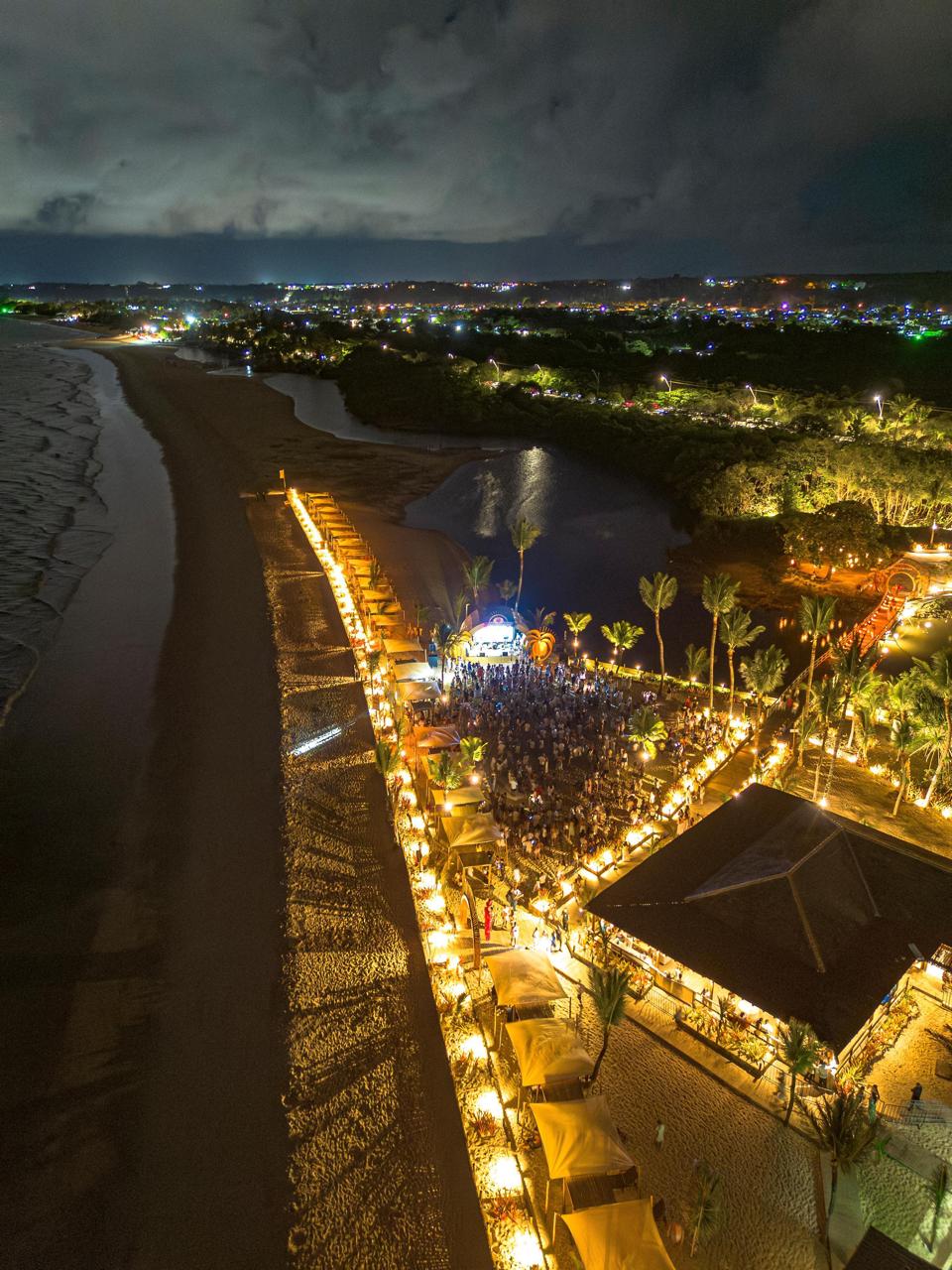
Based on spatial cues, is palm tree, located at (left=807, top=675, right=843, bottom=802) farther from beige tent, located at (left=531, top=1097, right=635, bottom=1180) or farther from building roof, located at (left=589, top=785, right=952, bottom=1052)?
beige tent, located at (left=531, top=1097, right=635, bottom=1180)

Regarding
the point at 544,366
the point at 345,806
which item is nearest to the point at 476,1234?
the point at 345,806

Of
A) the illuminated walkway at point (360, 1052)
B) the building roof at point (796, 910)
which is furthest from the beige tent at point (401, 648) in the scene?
the building roof at point (796, 910)

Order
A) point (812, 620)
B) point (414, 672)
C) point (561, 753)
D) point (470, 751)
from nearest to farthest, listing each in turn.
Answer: point (470, 751) → point (561, 753) → point (812, 620) → point (414, 672)

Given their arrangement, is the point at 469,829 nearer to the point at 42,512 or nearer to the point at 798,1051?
the point at 798,1051

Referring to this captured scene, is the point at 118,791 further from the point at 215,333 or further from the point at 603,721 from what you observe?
the point at 215,333

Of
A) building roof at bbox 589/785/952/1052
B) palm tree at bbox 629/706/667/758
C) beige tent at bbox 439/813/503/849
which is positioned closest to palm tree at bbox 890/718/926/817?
building roof at bbox 589/785/952/1052

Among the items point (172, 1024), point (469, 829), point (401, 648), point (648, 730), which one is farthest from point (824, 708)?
point (172, 1024)
